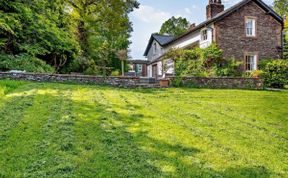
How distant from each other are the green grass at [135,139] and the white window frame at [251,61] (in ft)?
42.7

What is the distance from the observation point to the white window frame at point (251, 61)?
21.4 meters

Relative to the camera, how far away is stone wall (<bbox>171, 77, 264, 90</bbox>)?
49.9 ft

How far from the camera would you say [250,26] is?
21.7 meters

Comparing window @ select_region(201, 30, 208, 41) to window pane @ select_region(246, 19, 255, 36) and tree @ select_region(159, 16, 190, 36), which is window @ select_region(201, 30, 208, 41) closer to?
window pane @ select_region(246, 19, 255, 36)

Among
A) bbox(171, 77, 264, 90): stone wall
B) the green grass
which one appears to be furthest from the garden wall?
the green grass

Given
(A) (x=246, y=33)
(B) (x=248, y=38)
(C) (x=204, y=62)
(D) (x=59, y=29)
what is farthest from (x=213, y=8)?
(D) (x=59, y=29)

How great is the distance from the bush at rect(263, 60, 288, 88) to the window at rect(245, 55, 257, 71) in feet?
9.92

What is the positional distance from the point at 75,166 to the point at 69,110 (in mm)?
3471

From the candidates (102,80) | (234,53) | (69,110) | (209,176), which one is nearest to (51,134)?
(69,110)

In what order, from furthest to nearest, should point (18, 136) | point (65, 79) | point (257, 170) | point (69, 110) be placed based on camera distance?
point (65, 79)
point (69, 110)
point (18, 136)
point (257, 170)

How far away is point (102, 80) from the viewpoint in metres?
14.1

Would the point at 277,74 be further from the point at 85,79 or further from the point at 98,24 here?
the point at 98,24

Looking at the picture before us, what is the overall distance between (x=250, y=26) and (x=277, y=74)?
16.2ft

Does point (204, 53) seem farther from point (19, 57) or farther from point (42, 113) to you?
point (42, 113)
